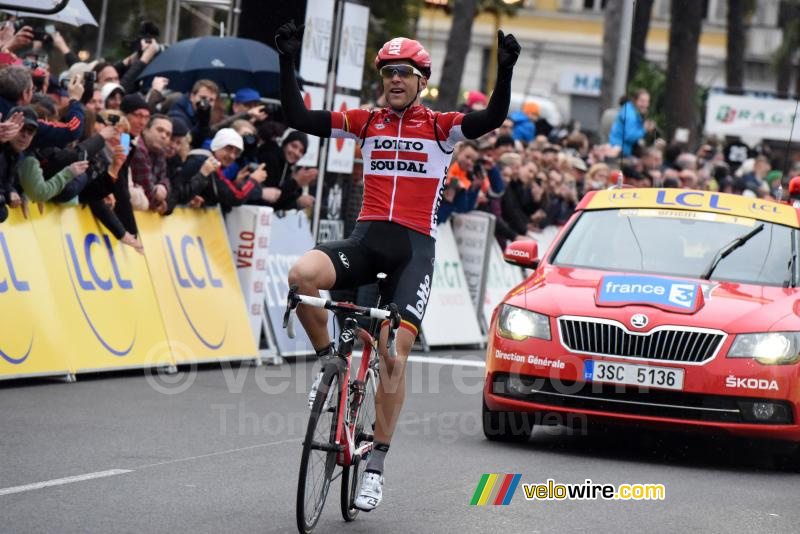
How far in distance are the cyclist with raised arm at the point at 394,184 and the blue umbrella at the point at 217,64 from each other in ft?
29.5

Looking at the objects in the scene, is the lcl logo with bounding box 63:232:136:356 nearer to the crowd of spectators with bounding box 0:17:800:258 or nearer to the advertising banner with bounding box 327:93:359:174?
the crowd of spectators with bounding box 0:17:800:258

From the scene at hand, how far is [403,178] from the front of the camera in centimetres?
808

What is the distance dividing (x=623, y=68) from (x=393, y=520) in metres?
25.5

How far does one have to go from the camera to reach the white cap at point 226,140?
14.8m

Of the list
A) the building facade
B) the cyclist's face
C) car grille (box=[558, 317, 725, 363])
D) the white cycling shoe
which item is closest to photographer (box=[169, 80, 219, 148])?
car grille (box=[558, 317, 725, 363])

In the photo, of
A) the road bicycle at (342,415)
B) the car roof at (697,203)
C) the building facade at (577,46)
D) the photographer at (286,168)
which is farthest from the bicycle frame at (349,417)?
the building facade at (577,46)

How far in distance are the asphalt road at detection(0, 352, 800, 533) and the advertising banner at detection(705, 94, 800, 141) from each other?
27.2 meters

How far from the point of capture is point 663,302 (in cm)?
1027

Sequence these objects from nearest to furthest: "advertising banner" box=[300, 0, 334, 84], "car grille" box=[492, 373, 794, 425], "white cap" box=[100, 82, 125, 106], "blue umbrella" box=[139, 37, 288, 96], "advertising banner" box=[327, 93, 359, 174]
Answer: "car grille" box=[492, 373, 794, 425], "white cap" box=[100, 82, 125, 106], "advertising banner" box=[300, 0, 334, 84], "blue umbrella" box=[139, 37, 288, 96], "advertising banner" box=[327, 93, 359, 174]

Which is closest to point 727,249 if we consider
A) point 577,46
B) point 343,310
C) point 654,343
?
point 654,343

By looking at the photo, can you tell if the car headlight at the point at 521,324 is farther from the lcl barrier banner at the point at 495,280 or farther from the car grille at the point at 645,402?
the lcl barrier banner at the point at 495,280

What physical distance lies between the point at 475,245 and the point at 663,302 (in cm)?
910

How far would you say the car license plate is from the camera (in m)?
9.96

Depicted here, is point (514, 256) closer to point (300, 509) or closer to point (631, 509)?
point (631, 509)
